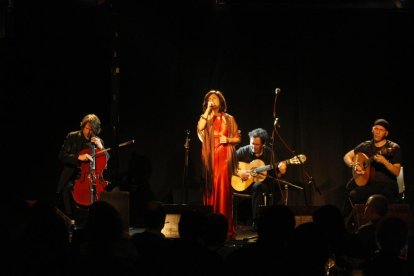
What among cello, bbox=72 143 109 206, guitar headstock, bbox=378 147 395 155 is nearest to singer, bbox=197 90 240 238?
cello, bbox=72 143 109 206

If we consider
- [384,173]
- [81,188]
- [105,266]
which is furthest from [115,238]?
[384,173]

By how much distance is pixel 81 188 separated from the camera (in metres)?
9.09

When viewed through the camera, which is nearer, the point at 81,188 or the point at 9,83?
the point at 81,188

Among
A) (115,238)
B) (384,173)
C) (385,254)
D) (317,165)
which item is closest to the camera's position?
(385,254)

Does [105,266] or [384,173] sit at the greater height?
[384,173]

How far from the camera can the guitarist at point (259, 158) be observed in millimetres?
9539

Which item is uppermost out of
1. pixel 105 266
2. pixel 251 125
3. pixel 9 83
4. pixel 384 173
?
pixel 9 83

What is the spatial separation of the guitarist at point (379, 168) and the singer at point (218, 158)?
177 cm

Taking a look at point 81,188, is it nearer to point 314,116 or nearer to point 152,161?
point 152,161

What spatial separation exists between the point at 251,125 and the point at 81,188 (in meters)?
3.01

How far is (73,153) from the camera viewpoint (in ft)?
31.1

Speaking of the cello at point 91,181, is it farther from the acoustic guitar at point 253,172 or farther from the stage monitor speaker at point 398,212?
the stage monitor speaker at point 398,212

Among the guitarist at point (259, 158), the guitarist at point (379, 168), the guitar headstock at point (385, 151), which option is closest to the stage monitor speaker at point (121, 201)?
the guitarist at point (259, 158)

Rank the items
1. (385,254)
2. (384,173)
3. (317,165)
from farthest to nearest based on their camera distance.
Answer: (317,165) → (384,173) → (385,254)
